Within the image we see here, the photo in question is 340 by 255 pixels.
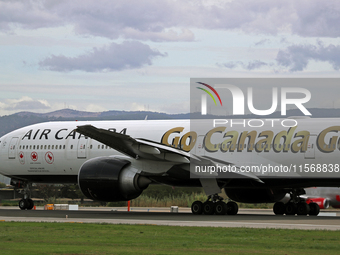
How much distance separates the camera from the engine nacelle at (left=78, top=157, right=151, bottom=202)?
2320 cm

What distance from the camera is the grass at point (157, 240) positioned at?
38.5ft

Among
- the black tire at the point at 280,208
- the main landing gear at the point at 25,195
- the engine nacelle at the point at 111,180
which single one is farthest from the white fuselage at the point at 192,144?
the black tire at the point at 280,208

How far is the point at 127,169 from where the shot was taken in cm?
2353

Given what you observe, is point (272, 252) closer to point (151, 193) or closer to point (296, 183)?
point (296, 183)

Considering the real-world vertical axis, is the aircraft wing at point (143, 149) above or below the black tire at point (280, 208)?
above

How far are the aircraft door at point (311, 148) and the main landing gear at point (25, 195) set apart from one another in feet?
48.6

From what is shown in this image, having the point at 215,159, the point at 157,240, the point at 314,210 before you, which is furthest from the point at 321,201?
the point at 157,240

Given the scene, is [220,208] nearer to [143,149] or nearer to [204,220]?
[204,220]

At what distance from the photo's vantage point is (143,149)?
74.8 feet

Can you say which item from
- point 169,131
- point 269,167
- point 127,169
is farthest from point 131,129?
point 269,167

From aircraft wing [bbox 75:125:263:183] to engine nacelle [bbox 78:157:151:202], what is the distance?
0.77 metres

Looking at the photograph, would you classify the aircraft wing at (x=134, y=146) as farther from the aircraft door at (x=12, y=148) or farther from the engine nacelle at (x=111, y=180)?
the aircraft door at (x=12, y=148)

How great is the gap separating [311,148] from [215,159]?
412 centimetres

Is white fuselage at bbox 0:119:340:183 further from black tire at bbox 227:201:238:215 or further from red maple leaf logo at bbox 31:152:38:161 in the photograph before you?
black tire at bbox 227:201:238:215
